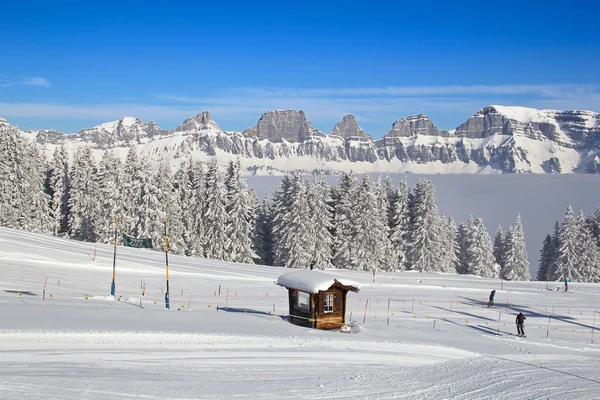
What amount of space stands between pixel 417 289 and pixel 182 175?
36.2 metres

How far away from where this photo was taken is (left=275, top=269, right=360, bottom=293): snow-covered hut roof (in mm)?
24562

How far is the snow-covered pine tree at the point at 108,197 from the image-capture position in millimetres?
59094

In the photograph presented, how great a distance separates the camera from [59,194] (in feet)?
224

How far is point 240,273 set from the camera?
151 ft

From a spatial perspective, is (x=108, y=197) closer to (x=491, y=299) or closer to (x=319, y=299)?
(x=319, y=299)

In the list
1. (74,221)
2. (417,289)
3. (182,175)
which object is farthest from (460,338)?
(74,221)

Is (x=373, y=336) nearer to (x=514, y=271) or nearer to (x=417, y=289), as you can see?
(x=417, y=289)

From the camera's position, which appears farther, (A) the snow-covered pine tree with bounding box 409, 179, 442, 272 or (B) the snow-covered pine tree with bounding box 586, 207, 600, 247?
(B) the snow-covered pine tree with bounding box 586, 207, 600, 247

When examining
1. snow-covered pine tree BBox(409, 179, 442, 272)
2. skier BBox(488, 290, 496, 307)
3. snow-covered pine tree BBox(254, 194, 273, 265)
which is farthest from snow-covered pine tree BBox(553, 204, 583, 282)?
snow-covered pine tree BBox(254, 194, 273, 265)

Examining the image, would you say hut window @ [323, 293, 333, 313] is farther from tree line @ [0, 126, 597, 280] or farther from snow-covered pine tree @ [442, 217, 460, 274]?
snow-covered pine tree @ [442, 217, 460, 274]

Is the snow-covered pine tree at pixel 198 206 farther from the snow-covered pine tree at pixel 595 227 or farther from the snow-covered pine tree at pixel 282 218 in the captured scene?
the snow-covered pine tree at pixel 595 227

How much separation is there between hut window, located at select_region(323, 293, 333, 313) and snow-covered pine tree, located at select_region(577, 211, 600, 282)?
2197 inches

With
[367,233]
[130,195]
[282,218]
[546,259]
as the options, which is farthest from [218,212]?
[546,259]

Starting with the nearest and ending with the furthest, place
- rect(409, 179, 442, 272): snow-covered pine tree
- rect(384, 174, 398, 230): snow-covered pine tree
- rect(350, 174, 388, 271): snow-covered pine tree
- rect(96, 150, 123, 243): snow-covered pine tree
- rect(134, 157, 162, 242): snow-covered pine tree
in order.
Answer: rect(134, 157, 162, 242): snow-covered pine tree, rect(96, 150, 123, 243): snow-covered pine tree, rect(350, 174, 388, 271): snow-covered pine tree, rect(409, 179, 442, 272): snow-covered pine tree, rect(384, 174, 398, 230): snow-covered pine tree
